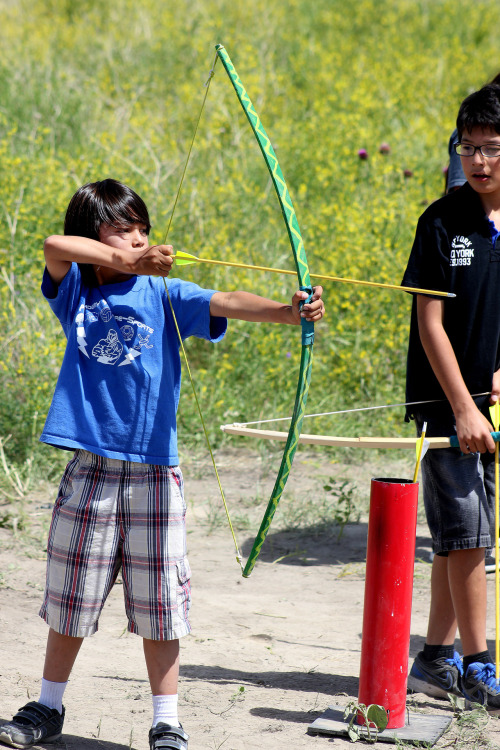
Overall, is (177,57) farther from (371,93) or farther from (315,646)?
(315,646)

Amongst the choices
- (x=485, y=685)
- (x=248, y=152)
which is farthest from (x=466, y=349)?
(x=248, y=152)

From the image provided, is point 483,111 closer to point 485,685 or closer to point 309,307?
point 309,307

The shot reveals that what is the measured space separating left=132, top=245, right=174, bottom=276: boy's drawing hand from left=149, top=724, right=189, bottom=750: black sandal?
1.16 meters

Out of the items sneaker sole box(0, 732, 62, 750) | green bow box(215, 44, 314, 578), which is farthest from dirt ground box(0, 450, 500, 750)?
green bow box(215, 44, 314, 578)

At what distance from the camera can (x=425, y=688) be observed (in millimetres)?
2754

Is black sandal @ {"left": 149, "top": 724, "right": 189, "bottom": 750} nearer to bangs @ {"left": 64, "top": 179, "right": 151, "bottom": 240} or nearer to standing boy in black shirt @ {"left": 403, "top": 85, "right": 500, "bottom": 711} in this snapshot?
standing boy in black shirt @ {"left": 403, "top": 85, "right": 500, "bottom": 711}

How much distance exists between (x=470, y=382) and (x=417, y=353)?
0.61ft

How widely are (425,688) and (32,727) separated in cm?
121

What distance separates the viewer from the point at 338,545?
13.7 ft

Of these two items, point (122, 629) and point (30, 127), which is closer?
point (122, 629)

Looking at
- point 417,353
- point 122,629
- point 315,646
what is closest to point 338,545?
point 315,646

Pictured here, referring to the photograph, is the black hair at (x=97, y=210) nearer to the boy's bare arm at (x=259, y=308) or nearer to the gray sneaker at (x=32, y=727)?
the boy's bare arm at (x=259, y=308)

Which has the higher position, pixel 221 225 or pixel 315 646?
pixel 221 225

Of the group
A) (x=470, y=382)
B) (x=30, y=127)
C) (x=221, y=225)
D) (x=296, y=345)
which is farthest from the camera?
(x=30, y=127)
